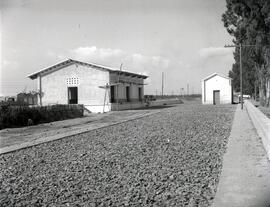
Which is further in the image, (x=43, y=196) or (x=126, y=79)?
(x=126, y=79)

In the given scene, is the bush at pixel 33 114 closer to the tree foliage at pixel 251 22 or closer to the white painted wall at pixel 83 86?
the white painted wall at pixel 83 86

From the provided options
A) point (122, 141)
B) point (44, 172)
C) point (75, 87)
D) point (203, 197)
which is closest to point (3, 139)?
point (122, 141)

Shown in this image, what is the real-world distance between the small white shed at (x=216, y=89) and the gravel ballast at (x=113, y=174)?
39029 millimetres

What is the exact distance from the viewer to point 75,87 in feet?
110

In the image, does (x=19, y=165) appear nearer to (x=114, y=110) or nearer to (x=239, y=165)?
(x=239, y=165)

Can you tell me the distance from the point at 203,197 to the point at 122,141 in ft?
19.6

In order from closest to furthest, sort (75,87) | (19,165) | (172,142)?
(19,165), (172,142), (75,87)

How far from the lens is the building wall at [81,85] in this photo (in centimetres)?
3120

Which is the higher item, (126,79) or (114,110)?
(126,79)

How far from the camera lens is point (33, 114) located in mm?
19297

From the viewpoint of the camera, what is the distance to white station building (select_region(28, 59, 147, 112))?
31109mm

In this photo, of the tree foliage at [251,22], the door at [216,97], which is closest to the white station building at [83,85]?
the tree foliage at [251,22]

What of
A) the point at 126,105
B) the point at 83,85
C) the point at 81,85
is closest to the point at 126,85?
the point at 126,105

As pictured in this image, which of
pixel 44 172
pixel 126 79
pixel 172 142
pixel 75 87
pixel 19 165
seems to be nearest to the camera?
pixel 44 172
